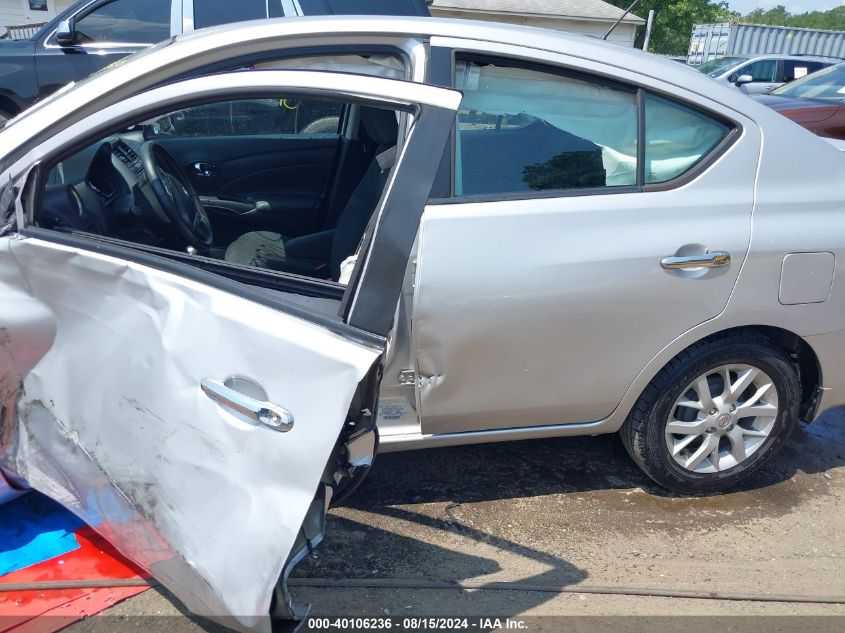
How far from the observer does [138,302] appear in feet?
6.41

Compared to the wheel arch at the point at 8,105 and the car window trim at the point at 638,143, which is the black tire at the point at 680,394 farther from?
the wheel arch at the point at 8,105

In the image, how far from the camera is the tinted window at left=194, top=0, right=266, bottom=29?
6.05 meters

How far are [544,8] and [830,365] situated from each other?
20670 mm

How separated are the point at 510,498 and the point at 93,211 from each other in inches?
75.7

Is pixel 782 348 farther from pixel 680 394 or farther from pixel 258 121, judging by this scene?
pixel 258 121

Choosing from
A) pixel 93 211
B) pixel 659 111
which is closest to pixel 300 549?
pixel 93 211

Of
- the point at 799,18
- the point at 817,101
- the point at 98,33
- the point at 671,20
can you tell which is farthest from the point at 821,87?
the point at 799,18

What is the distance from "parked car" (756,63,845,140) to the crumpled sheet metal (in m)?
6.01

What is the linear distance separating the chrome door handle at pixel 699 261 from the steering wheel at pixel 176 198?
5.69 feet

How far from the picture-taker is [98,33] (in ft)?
20.1

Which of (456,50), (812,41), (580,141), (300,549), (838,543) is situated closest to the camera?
(300,549)

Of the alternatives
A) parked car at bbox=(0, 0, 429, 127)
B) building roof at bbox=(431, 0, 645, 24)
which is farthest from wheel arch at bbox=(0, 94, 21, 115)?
building roof at bbox=(431, 0, 645, 24)

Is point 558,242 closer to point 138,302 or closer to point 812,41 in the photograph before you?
point 138,302

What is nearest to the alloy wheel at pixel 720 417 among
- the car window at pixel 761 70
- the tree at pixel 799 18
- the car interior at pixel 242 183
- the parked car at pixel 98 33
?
the car interior at pixel 242 183
